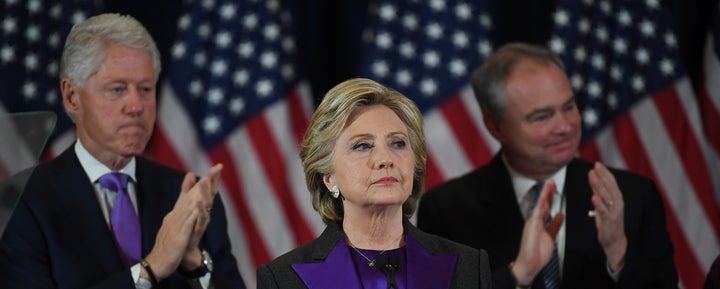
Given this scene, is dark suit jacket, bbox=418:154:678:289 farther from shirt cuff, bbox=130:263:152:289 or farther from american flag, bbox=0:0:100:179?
american flag, bbox=0:0:100:179

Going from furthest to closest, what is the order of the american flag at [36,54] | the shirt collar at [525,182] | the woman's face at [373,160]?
the american flag at [36,54], the shirt collar at [525,182], the woman's face at [373,160]

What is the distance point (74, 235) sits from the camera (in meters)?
3.40

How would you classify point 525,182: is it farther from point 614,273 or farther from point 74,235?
point 74,235

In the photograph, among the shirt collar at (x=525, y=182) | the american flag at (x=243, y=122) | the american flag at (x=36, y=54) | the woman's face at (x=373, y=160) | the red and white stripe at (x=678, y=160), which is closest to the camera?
the woman's face at (x=373, y=160)

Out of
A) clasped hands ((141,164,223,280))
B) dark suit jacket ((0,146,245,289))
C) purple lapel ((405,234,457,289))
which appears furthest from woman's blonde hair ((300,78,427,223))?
dark suit jacket ((0,146,245,289))

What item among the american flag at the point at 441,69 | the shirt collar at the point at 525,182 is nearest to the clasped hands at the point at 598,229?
the shirt collar at the point at 525,182

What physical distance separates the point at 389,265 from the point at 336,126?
1.18ft

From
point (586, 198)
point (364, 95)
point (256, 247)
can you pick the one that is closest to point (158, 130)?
point (256, 247)

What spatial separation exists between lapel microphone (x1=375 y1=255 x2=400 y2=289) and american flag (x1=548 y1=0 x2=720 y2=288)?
98.8 inches

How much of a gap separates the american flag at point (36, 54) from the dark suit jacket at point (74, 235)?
121 centimetres

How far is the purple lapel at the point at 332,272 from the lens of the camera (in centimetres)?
272

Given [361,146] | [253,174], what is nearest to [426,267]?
[361,146]

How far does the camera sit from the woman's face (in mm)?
2707

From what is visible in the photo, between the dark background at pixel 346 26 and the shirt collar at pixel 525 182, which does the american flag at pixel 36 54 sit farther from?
the shirt collar at pixel 525 182
